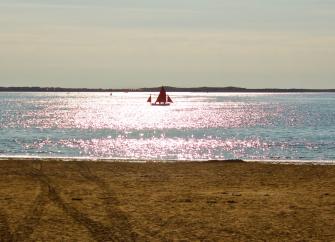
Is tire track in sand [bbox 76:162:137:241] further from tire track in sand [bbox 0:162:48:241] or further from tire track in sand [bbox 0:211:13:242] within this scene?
tire track in sand [bbox 0:211:13:242]

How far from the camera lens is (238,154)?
1802 inches

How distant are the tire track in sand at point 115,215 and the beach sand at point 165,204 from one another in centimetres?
2

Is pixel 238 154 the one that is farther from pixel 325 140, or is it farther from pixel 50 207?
pixel 50 207

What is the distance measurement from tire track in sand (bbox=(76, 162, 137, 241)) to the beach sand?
2 cm

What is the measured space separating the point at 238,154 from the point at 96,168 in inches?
868

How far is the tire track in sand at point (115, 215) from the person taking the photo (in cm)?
1227

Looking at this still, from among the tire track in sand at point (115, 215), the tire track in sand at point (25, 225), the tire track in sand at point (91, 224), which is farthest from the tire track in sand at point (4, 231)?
the tire track in sand at point (115, 215)

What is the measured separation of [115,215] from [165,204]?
2140 mm

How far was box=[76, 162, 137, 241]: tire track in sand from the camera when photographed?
1227 cm

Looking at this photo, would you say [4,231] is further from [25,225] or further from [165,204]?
[165,204]

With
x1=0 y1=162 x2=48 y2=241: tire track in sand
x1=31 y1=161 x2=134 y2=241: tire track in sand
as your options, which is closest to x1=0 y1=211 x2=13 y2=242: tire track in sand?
x1=0 y1=162 x2=48 y2=241: tire track in sand

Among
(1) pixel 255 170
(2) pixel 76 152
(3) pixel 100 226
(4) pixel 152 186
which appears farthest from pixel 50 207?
(2) pixel 76 152

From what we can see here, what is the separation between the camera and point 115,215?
1426cm

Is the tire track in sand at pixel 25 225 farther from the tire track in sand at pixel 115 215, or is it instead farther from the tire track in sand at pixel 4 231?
the tire track in sand at pixel 115 215
